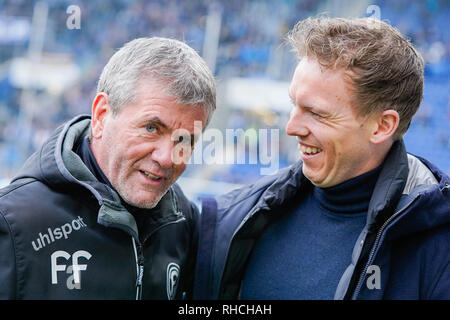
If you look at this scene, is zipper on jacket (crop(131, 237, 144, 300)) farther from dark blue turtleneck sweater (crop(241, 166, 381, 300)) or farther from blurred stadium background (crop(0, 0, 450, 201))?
blurred stadium background (crop(0, 0, 450, 201))

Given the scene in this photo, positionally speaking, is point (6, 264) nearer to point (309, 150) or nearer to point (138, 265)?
point (138, 265)

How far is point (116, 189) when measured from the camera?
177cm

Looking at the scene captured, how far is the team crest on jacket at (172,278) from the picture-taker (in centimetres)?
185

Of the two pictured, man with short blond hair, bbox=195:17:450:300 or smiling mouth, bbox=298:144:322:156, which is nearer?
man with short blond hair, bbox=195:17:450:300

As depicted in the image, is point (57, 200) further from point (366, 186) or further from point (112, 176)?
point (366, 186)

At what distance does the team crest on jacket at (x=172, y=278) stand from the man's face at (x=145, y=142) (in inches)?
10.1

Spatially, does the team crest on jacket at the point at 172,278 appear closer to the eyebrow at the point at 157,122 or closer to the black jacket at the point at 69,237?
the black jacket at the point at 69,237

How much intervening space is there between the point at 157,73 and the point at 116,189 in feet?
1.37

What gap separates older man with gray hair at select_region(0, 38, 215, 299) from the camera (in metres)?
1.59

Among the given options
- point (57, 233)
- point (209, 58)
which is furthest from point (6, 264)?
point (209, 58)

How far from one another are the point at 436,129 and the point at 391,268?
8.25 metres

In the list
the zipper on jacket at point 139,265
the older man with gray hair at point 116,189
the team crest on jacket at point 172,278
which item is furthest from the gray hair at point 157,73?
the team crest on jacket at point 172,278

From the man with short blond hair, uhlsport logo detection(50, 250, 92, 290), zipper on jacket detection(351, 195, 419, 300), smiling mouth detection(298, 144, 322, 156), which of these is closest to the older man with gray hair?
uhlsport logo detection(50, 250, 92, 290)

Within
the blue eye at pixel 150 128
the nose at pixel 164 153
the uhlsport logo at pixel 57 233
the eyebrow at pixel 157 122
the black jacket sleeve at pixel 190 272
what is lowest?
the black jacket sleeve at pixel 190 272
